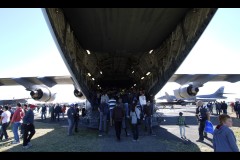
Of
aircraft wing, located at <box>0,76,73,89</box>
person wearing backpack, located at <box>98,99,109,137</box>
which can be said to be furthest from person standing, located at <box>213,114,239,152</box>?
aircraft wing, located at <box>0,76,73,89</box>

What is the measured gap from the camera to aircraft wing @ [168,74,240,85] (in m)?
17.7

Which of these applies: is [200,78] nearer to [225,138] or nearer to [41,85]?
[41,85]

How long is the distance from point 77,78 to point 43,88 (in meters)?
5.66

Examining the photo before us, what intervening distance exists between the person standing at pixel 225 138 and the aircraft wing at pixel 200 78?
39.4 ft

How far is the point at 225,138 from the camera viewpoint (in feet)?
15.3

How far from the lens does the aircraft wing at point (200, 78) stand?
698 inches

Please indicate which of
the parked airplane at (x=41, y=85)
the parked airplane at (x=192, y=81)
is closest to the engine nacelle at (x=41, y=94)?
the parked airplane at (x=41, y=85)

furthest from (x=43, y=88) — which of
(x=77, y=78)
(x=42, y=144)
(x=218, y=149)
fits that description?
(x=218, y=149)

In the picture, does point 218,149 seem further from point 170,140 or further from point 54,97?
point 54,97

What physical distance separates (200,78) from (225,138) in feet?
46.0

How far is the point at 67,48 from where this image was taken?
993 cm

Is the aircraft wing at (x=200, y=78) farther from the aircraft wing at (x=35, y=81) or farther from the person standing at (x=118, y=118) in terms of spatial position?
the aircraft wing at (x=35, y=81)

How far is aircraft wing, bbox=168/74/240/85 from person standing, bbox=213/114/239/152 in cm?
1201
